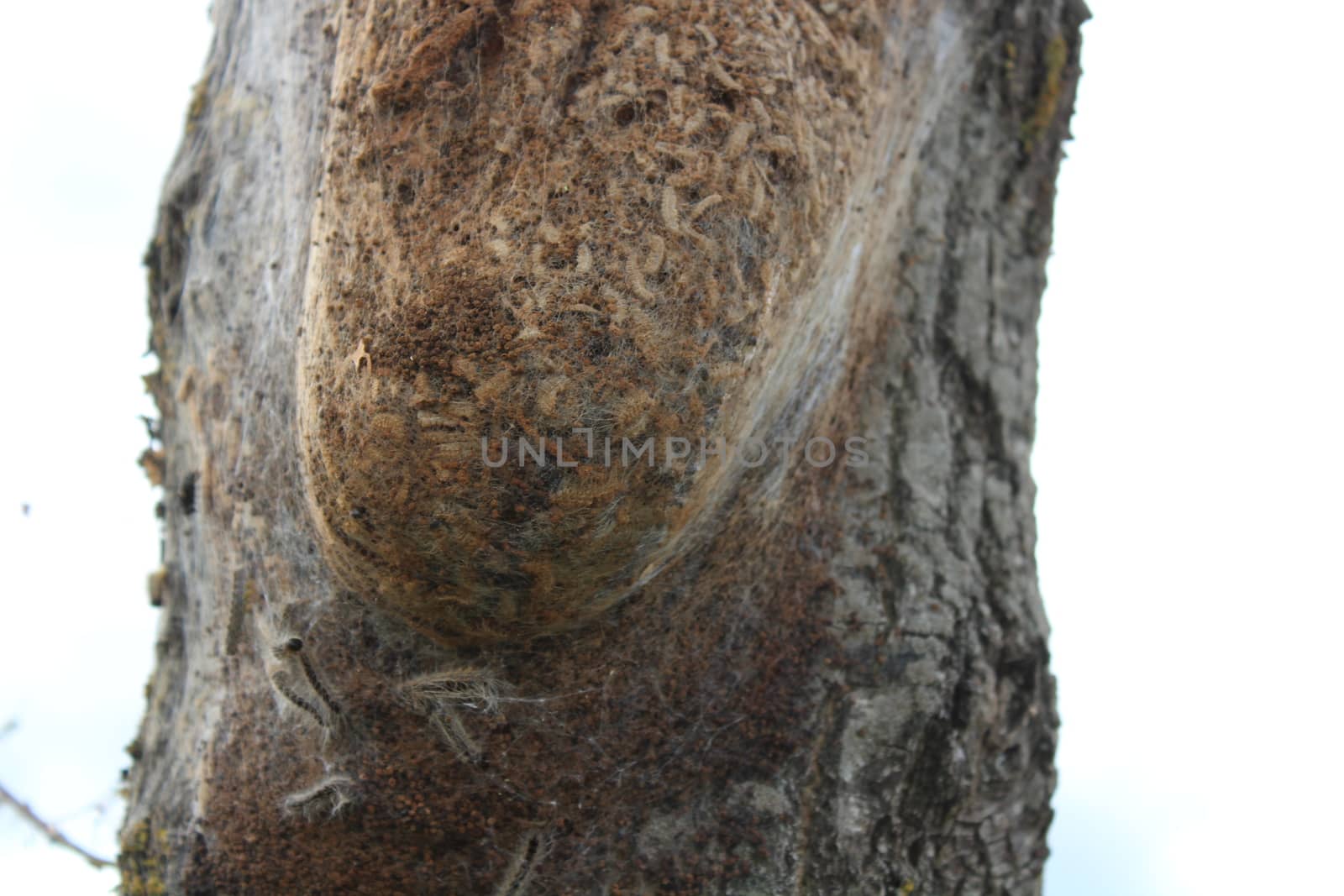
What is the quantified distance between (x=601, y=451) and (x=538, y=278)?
0.26 m

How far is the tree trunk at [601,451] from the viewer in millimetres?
1573

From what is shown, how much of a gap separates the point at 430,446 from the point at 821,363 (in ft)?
2.77

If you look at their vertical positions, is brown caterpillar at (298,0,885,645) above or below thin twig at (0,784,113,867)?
above

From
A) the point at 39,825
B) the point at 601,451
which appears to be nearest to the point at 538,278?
the point at 601,451

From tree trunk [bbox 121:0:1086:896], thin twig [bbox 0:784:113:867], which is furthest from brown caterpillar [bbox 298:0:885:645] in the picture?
thin twig [bbox 0:784:113:867]

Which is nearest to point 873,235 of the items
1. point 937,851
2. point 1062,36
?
point 1062,36

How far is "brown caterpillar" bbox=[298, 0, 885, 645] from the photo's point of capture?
1.54 m

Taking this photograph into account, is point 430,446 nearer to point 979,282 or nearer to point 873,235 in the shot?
point 873,235

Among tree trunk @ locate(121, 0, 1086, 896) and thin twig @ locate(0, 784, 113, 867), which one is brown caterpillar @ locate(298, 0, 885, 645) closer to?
tree trunk @ locate(121, 0, 1086, 896)

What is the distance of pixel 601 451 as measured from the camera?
155cm

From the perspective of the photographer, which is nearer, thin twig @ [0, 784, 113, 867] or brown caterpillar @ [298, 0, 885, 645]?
brown caterpillar @ [298, 0, 885, 645]

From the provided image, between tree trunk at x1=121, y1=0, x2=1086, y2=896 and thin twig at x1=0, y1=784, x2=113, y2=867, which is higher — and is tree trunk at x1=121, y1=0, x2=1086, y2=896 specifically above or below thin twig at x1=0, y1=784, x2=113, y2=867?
above

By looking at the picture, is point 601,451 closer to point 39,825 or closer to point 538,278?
point 538,278

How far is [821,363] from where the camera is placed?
2.09m
